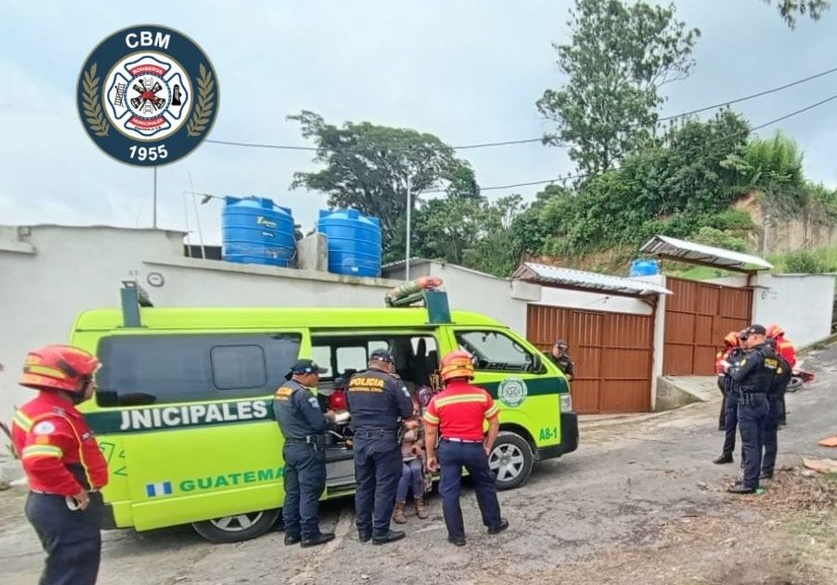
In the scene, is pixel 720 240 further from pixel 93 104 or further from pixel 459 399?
pixel 93 104

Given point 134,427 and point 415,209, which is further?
point 415,209

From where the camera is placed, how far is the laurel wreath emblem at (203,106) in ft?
28.7

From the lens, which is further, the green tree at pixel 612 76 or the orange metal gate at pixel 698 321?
the green tree at pixel 612 76

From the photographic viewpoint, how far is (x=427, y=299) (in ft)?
18.2

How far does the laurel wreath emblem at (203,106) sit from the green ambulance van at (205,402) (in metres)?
5.01

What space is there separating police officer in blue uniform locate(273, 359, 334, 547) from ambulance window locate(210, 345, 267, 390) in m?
0.29

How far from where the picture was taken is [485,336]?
226 inches

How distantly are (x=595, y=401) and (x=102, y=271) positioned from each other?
9444mm

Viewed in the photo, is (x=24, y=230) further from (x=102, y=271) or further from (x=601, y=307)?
(x=601, y=307)

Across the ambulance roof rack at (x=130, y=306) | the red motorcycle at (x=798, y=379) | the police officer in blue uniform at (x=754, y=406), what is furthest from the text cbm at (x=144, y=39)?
the red motorcycle at (x=798, y=379)

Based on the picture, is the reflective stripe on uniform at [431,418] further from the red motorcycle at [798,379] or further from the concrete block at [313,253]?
the red motorcycle at [798,379]

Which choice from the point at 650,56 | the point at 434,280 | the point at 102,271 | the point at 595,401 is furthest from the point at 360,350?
the point at 650,56

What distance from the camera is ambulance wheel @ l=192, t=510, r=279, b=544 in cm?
467

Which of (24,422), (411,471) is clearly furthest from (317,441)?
(24,422)
